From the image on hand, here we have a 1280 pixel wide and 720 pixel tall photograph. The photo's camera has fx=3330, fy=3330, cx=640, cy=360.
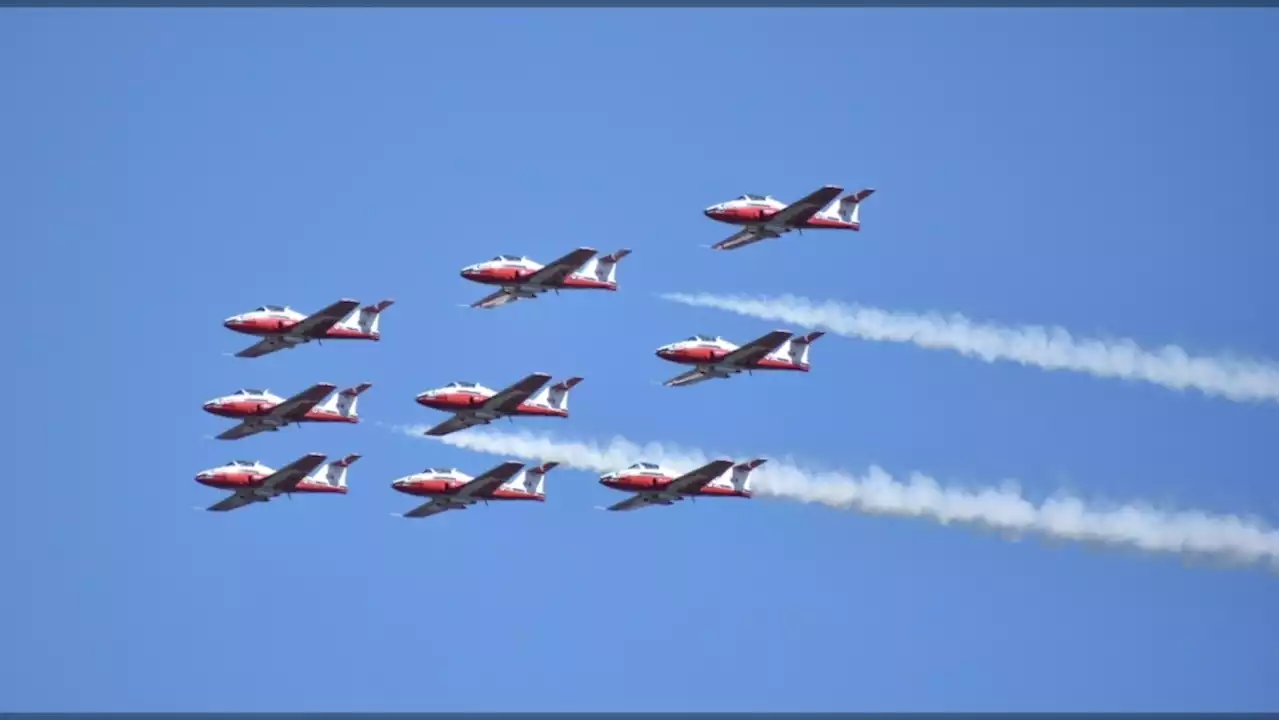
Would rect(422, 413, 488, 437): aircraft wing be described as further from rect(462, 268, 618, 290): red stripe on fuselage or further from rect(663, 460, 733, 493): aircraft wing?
rect(663, 460, 733, 493): aircraft wing

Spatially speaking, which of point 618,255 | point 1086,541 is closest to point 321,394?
point 618,255

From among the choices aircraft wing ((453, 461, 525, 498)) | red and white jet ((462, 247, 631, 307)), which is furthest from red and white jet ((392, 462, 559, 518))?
red and white jet ((462, 247, 631, 307))

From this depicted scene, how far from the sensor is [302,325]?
168 metres

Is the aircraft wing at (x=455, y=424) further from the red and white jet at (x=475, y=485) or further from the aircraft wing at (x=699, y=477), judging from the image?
the aircraft wing at (x=699, y=477)

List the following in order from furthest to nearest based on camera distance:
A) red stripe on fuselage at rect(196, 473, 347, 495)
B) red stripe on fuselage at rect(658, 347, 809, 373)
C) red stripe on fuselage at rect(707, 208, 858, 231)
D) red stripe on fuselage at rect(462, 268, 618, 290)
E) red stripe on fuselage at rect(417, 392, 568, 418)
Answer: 1. red stripe on fuselage at rect(417, 392, 568, 418)
2. red stripe on fuselage at rect(196, 473, 347, 495)
3. red stripe on fuselage at rect(462, 268, 618, 290)
4. red stripe on fuselage at rect(707, 208, 858, 231)
5. red stripe on fuselage at rect(658, 347, 809, 373)

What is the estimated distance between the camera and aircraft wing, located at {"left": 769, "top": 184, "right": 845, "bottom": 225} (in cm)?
16762

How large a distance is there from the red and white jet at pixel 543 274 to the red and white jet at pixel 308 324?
5710mm

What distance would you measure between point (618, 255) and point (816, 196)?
1048cm

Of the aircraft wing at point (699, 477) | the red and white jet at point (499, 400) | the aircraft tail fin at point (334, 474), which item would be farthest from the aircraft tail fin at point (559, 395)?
the aircraft tail fin at point (334, 474)

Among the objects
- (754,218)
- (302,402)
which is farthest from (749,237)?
(302,402)

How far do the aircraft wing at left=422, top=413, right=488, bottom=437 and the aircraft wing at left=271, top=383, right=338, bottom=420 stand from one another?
694 cm

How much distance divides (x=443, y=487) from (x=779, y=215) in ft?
73.2

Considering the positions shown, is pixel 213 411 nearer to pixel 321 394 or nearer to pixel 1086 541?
pixel 321 394

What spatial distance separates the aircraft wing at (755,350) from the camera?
553 ft
